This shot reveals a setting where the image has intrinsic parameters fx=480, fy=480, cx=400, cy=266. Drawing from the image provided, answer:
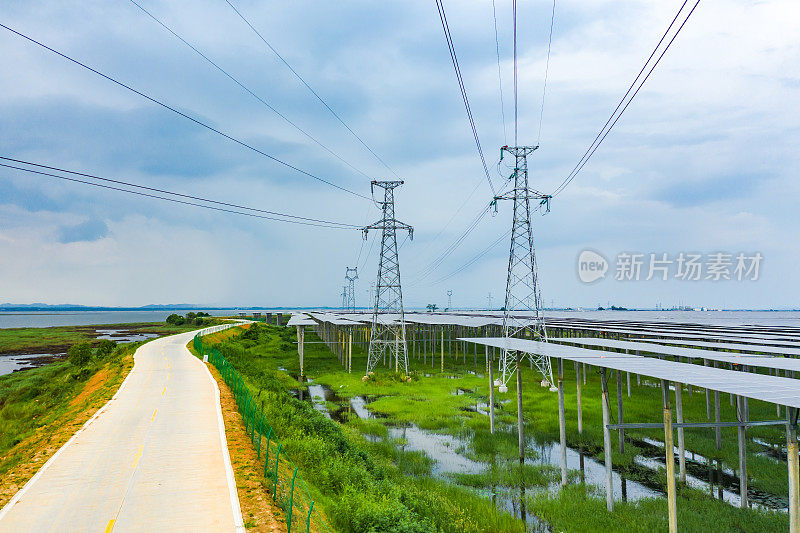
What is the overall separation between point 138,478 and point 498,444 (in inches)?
661

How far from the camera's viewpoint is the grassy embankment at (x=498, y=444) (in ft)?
52.2

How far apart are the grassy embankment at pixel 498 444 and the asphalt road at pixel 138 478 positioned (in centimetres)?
342

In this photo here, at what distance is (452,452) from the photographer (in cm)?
2405

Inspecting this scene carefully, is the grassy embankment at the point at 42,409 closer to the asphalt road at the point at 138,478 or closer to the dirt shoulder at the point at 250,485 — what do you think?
the asphalt road at the point at 138,478

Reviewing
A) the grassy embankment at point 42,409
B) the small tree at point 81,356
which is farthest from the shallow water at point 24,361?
the small tree at point 81,356

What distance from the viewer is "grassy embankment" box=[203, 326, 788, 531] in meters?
15.9

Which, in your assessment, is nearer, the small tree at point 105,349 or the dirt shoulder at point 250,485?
the dirt shoulder at point 250,485

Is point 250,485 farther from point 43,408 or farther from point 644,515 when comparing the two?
point 43,408

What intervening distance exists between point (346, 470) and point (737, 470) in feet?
57.1

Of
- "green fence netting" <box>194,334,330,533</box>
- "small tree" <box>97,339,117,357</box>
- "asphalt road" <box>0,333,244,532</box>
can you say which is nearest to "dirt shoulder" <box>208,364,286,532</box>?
"green fence netting" <box>194,334,330,533</box>

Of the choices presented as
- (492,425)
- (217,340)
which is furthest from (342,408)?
(217,340)

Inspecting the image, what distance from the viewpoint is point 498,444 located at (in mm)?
24750

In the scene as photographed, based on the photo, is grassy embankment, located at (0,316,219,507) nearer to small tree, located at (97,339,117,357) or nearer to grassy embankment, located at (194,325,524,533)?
small tree, located at (97,339,117,357)

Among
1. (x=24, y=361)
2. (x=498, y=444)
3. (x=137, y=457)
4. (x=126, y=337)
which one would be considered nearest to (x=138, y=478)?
(x=137, y=457)
